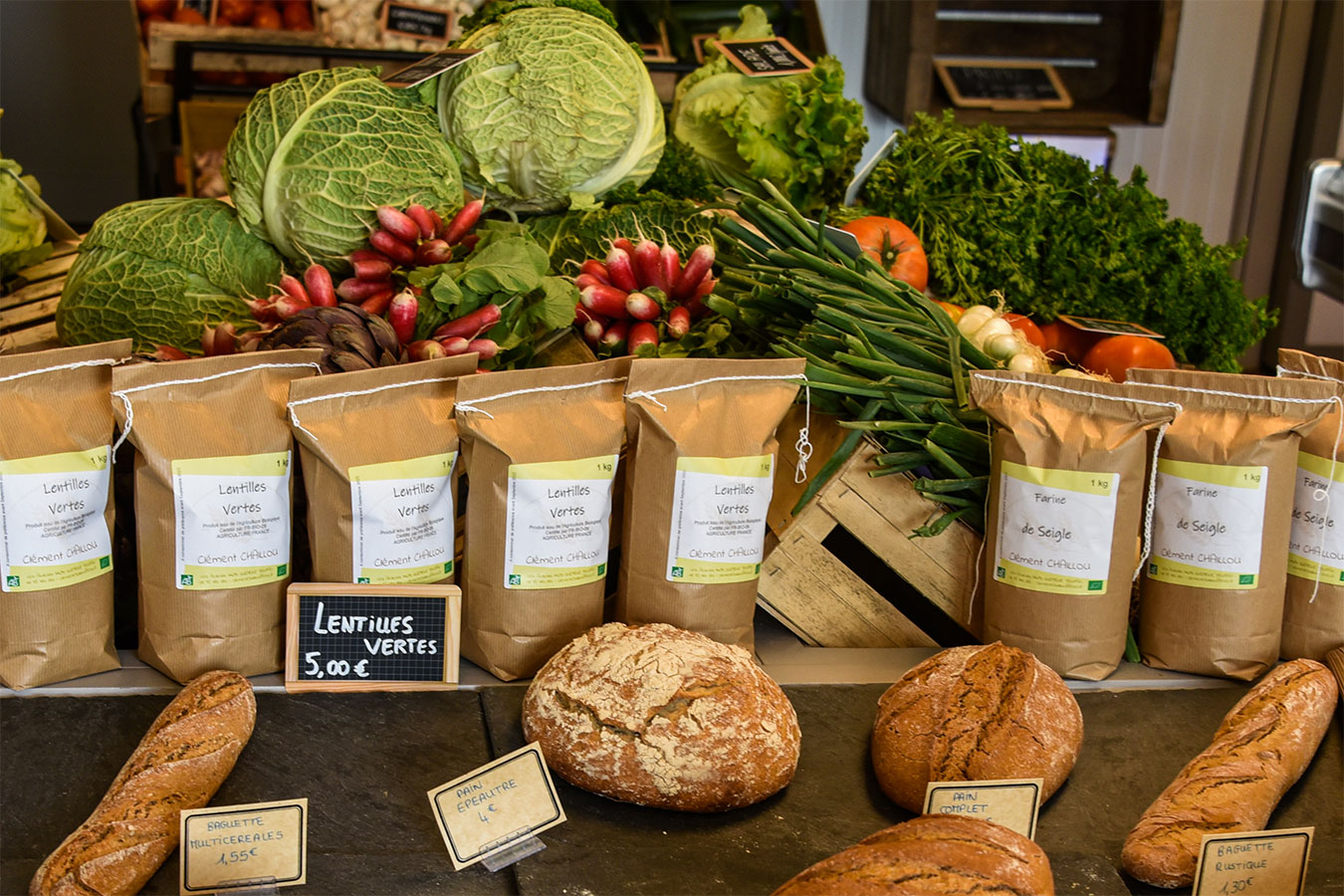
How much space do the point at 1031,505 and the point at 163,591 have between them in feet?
3.60

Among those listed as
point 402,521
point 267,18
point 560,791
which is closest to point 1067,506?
point 560,791

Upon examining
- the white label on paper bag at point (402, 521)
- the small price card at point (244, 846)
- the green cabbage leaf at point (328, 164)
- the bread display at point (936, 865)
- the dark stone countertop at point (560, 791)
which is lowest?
the dark stone countertop at point (560, 791)

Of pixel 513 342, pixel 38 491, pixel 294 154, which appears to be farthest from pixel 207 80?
pixel 38 491

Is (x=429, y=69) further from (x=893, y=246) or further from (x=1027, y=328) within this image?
(x=1027, y=328)

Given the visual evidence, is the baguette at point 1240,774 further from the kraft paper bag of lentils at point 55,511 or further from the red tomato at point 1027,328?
the kraft paper bag of lentils at point 55,511

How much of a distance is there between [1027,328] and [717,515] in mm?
1004

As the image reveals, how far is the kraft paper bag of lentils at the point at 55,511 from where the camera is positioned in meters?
1.33

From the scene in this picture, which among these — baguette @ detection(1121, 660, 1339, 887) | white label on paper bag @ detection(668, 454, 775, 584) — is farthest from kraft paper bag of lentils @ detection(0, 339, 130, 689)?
baguette @ detection(1121, 660, 1339, 887)

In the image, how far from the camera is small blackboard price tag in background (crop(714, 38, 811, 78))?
257 cm

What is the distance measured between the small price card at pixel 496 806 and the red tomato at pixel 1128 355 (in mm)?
1411

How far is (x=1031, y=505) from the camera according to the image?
149 centimetres

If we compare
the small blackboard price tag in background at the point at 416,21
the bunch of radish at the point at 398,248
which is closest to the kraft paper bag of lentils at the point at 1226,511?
the bunch of radish at the point at 398,248

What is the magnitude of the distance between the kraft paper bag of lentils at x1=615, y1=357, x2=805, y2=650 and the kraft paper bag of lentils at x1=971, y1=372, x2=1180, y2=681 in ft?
0.96

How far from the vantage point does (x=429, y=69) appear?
2.09m
